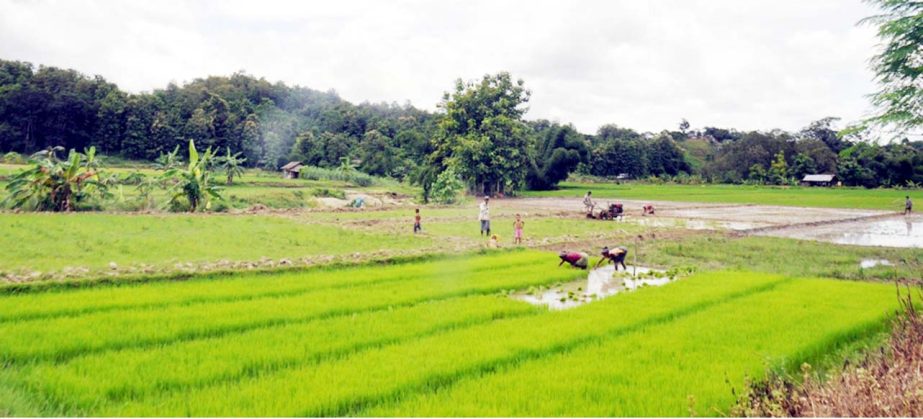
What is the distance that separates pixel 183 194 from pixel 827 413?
24.7 meters

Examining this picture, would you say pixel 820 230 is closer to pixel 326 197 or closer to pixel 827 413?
pixel 827 413

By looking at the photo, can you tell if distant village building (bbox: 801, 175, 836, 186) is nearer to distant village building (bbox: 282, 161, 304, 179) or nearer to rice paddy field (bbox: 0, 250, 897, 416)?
distant village building (bbox: 282, 161, 304, 179)

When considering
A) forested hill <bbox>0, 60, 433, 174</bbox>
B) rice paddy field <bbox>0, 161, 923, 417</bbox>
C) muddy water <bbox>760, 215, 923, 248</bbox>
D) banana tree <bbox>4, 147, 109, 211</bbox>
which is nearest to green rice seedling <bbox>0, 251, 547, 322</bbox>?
rice paddy field <bbox>0, 161, 923, 417</bbox>

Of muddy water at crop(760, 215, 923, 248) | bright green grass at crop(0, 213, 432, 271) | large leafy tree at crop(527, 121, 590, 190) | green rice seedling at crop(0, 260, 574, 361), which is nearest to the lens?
green rice seedling at crop(0, 260, 574, 361)

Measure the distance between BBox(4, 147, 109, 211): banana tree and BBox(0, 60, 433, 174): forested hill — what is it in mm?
37629

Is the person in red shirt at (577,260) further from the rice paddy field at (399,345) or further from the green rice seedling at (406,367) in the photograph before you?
the green rice seedling at (406,367)

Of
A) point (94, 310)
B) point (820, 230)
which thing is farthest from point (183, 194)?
point (820, 230)

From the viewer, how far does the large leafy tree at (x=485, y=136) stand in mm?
43938

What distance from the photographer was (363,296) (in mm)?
8766

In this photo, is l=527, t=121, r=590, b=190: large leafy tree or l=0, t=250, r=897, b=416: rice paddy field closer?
l=0, t=250, r=897, b=416: rice paddy field

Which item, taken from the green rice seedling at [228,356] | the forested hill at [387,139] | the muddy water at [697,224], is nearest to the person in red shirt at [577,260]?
the green rice seedling at [228,356]

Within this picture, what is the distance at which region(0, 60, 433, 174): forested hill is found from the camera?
5381 cm

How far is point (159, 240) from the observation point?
46.8ft

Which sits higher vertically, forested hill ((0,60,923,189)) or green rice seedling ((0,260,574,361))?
forested hill ((0,60,923,189))
